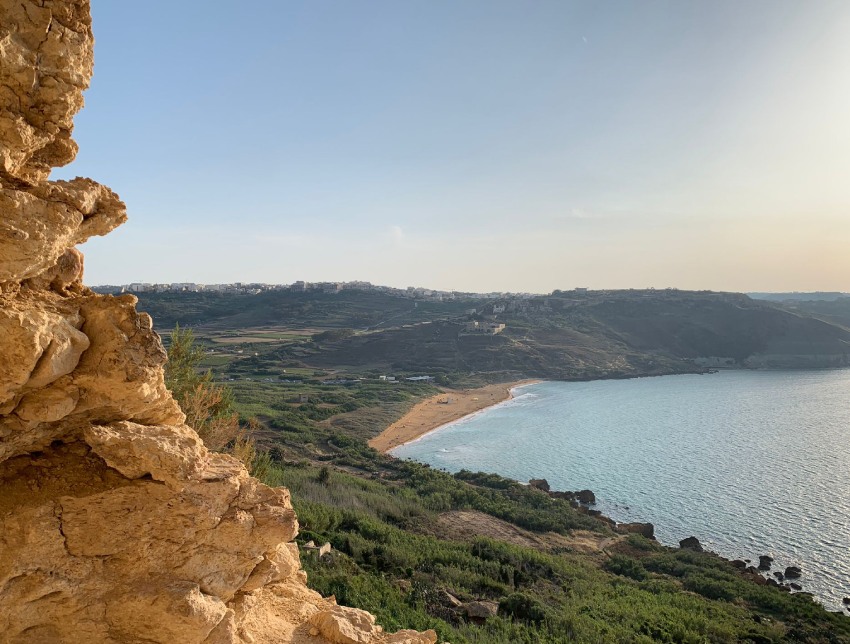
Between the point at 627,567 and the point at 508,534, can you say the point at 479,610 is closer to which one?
the point at 627,567

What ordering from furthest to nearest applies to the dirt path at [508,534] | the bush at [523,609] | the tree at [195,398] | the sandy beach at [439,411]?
the sandy beach at [439,411] < the dirt path at [508,534] < the tree at [195,398] < the bush at [523,609]

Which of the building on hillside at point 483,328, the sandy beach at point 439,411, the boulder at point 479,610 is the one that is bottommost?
the sandy beach at point 439,411

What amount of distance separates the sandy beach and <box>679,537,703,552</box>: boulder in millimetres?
24348

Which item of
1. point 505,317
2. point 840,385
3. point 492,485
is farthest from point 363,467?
point 505,317

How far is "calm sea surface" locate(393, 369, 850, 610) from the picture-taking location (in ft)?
92.0

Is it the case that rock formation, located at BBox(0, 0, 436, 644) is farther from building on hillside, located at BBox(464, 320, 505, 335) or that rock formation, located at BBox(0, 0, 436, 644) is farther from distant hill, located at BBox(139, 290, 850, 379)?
building on hillside, located at BBox(464, 320, 505, 335)

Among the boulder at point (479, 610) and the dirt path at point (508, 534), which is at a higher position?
the boulder at point (479, 610)

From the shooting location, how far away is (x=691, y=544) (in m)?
26.1

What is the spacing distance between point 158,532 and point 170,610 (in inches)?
29.2

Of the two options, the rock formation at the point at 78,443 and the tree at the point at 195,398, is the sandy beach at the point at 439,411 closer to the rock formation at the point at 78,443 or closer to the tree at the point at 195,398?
the tree at the point at 195,398

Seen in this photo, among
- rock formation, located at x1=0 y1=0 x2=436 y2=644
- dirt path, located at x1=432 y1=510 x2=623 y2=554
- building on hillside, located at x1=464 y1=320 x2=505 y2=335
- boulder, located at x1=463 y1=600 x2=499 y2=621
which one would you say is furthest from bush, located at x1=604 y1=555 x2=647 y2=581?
building on hillside, located at x1=464 y1=320 x2=505 y2=335

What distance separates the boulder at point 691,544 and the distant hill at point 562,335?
182 feet

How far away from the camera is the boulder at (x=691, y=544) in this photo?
2590cm

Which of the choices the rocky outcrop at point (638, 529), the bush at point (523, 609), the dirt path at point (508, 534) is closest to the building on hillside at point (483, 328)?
the rocky outcrop at point (638, 529)
